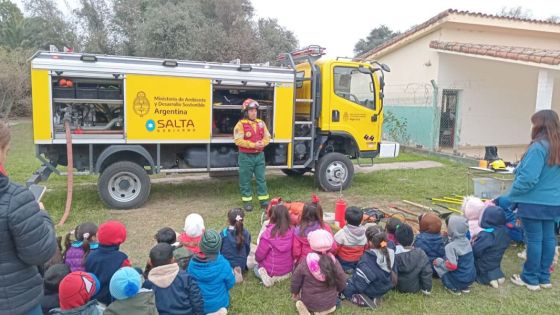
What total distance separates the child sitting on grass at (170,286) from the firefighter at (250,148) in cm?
365

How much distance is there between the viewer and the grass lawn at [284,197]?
3977mm

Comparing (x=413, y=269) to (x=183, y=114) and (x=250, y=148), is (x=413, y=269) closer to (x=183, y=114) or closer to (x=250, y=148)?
(x=250, y=148)

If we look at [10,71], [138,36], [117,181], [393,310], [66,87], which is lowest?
[393,310]

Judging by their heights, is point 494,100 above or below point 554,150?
above

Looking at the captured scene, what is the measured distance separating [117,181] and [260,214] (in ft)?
7.89

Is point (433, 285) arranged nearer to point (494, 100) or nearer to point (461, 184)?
point (461, 184)

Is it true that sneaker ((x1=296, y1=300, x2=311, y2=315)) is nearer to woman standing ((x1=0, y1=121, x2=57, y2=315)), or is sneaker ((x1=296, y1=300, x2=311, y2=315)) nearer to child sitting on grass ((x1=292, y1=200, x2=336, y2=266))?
child sitting on grass ((x1=292, y1=200, x2=336, y2=266))

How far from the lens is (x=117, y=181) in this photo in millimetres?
7012

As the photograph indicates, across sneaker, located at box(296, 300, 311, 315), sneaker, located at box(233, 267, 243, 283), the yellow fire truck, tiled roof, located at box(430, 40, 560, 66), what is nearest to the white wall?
tiled roof, located at box(430, 40, 560, 66)

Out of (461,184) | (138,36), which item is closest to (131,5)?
(138,36)

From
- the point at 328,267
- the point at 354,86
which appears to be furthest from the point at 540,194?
the point at 354,86

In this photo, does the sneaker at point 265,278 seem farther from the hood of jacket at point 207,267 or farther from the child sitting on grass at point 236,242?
the hood of jacket at point 207,267

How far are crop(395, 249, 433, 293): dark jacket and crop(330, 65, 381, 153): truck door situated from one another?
4.52 metres

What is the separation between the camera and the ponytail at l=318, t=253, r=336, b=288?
3512 millimetres
